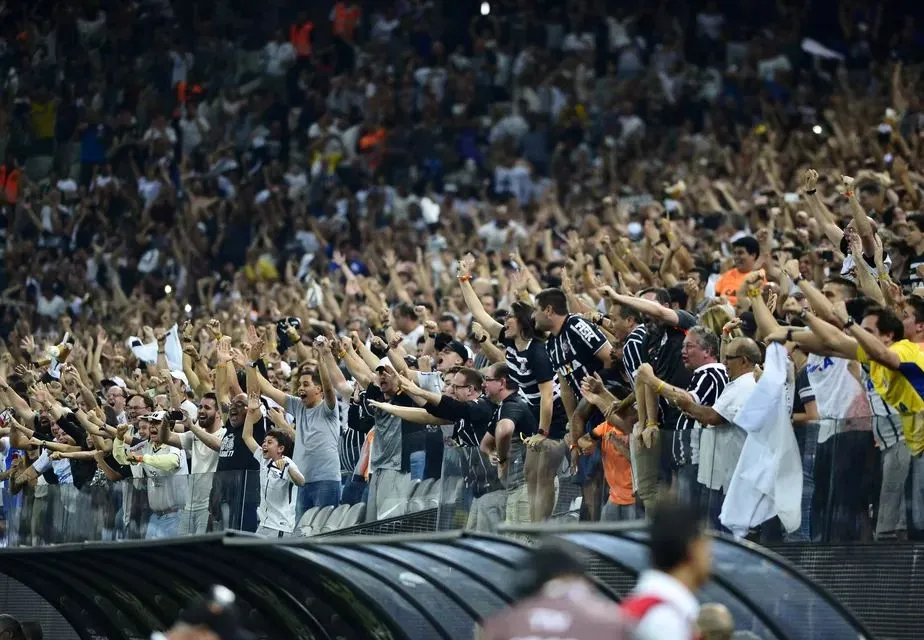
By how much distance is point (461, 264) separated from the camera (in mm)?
14266

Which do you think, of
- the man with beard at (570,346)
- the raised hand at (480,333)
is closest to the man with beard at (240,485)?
the raised hand at (480,333)

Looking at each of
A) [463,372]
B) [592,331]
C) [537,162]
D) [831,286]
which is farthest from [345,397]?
[537,162]

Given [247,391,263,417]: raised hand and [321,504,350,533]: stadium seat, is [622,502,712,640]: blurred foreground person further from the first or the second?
[247,391,263,417]: raised hand

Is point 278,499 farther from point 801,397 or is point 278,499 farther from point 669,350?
point 801,397

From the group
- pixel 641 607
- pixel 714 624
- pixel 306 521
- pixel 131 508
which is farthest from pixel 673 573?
pixel 131 508

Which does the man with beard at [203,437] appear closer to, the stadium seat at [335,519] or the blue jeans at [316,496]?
the blue jeans at [316,496]

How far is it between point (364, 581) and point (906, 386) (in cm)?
308

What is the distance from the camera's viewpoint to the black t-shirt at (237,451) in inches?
557

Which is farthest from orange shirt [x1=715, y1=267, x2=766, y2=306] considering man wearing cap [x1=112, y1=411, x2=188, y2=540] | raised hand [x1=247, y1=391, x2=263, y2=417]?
man wearing cap [x1=112, y1=411, x2=188, y2=540]

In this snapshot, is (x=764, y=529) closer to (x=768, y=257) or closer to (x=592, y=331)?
(x=592, y=331)

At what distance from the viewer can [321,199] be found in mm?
28906

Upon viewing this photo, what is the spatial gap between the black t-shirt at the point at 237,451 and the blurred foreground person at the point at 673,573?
330 inches

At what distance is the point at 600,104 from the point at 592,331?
16.5 metres

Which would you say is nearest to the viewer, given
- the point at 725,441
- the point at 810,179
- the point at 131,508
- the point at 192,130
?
the point at 725,441
